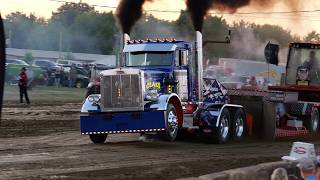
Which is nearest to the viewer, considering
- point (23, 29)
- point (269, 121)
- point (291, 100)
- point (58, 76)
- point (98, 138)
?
point (98, 138)

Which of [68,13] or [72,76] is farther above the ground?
[68,13]

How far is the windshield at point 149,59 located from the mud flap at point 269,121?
3605mm

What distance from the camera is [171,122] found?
40.8ft

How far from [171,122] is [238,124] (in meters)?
3.16

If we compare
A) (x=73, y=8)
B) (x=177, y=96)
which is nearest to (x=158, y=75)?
(x=177, y=96)

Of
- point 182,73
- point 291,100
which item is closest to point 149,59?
point 182,73

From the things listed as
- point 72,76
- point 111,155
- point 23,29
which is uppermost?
point 23,29

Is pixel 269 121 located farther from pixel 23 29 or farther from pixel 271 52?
pixel 23 29

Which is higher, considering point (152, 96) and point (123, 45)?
point (123, 45)

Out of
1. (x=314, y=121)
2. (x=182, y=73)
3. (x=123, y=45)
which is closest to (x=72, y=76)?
(x=314, y=121)

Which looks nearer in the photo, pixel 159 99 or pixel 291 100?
pixel 159 99

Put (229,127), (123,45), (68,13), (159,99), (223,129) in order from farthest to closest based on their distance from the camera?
1. (68,13)
2. (229,127)
3. (123,45)
4. (223,129)
5. (159,99)

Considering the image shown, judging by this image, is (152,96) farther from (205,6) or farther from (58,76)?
(58,76)

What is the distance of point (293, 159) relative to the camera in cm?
682
